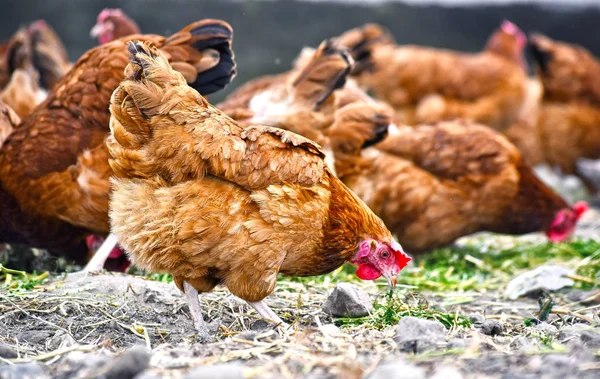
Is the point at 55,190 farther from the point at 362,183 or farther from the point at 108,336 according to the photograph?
the point at 362,183

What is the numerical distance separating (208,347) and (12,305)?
3.97ft

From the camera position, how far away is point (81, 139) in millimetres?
4336

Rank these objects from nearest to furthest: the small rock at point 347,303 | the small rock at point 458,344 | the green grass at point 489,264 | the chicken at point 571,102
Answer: the small rock at point 458,344, the small rock at point 347,303, the green grass at point 489,264, the chicken at point 571,102

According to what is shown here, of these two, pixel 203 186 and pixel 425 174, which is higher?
pixel 203 186

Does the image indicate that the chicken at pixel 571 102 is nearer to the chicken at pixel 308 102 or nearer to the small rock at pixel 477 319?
the chicken at pixel 308 102

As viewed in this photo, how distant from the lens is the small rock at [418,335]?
9.29 ft

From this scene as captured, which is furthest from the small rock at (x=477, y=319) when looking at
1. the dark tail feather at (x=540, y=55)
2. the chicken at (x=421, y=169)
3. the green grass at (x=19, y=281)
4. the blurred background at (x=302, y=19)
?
the blurred background at (x=302, y=19)

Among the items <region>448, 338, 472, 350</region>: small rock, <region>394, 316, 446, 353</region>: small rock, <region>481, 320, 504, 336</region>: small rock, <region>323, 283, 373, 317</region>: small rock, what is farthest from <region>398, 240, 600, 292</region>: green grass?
<region>448, 338, 472, 350</region>: small rock

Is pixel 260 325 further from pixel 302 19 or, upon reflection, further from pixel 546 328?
pixel 302 19

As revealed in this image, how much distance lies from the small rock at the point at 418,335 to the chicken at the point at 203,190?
62 centimetres

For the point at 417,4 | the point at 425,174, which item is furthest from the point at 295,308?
the point at 417,4

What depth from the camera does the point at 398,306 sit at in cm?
→ 367

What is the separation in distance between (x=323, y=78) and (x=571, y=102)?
4.63m

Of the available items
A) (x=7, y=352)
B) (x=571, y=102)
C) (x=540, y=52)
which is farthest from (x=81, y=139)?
(x=571, y=102)
